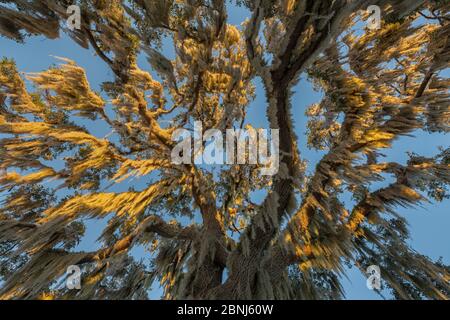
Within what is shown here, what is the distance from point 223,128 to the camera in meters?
6.07

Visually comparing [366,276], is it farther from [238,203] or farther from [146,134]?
[146,134]

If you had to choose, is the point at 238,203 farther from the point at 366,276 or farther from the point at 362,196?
the point at 366,276

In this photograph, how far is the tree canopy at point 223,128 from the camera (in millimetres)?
4027

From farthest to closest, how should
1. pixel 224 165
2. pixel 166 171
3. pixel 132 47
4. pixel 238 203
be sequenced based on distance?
pixel 238 203
pixel 224 165
pixel 166 171
pixel 132 47

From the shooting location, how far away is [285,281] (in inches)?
176

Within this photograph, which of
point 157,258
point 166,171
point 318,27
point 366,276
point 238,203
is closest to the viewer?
point 318,27

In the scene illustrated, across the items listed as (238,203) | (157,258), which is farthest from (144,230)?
(238,203)

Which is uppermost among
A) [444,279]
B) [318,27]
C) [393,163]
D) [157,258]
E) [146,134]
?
[318,27]

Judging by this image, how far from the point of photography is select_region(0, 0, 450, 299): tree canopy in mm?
4027

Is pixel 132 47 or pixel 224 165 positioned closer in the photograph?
pixel 132 47

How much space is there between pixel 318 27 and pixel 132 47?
3307 millimetres

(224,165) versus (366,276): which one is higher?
(224,165)

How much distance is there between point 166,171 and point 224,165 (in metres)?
1.49

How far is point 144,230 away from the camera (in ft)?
16.4
